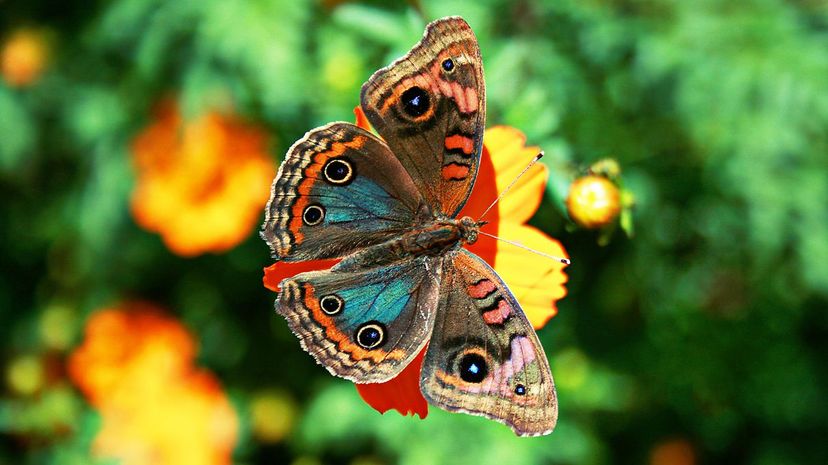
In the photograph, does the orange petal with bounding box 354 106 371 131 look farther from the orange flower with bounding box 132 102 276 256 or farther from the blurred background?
the orange flower with bounding box 132 102 276 256

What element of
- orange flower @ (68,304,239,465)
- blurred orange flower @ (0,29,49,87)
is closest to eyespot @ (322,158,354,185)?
orange flower @ (68,304,239,465)

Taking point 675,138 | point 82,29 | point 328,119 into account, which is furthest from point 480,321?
point 82,29

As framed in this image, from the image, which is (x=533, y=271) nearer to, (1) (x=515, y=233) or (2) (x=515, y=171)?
(1) (x=515, y=233)

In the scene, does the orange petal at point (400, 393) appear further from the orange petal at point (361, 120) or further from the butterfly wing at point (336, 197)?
the orange petal at point (361, 120)

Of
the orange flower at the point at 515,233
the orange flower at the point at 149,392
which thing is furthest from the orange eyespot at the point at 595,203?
the orange flower at the point at 149,392

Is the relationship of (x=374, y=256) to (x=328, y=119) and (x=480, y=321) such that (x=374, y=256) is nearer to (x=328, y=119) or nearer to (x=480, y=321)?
(x=480, y=321)

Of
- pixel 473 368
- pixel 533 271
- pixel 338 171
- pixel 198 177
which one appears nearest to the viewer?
pixel 473 368

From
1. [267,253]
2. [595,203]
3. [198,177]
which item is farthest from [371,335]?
[198,177]
